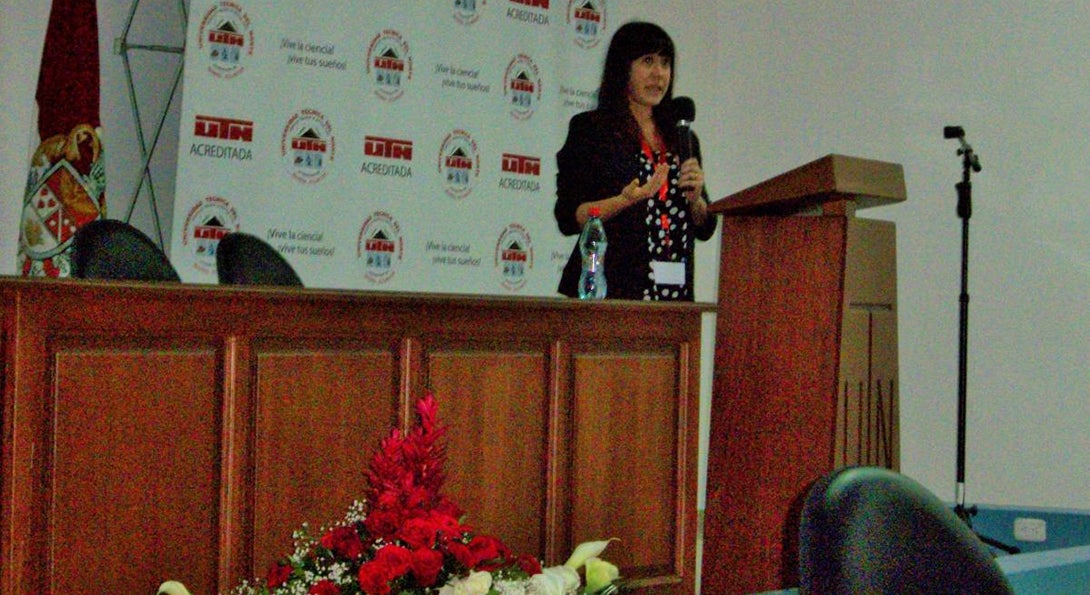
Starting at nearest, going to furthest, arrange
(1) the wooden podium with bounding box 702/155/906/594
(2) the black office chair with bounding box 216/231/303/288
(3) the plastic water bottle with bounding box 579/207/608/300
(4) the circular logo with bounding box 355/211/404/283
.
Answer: (1) the wooden podium with bounding box 702/155/906/594
(2) the black office chair with bounding box 216/231/303/288
(3) the plastic water bottle with bounding box 579/207/608/300
(4) the circular logo with bounding box 355/211/404/283

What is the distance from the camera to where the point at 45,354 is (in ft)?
6.55

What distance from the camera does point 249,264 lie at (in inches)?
110

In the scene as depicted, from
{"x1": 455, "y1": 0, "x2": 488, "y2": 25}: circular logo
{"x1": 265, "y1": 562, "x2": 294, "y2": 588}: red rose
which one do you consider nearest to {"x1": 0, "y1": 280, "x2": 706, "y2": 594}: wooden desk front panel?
{"x1": 265, "y1": 562, "x2": 294, "y2": 588}: red rose

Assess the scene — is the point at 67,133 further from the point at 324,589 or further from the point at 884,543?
the point at 884,543

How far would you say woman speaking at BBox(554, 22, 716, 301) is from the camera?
4.46m

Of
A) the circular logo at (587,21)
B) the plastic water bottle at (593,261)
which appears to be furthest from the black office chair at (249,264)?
the circular logo at (587,21)

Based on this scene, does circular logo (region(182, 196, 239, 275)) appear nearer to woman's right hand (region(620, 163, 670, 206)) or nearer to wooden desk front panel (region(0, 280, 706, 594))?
woman's right hand (region(620, 163, 670, 206))

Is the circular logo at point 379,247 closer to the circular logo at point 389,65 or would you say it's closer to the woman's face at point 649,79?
the circular logo at point 389,65

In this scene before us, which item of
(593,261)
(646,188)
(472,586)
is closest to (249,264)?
(593,261)

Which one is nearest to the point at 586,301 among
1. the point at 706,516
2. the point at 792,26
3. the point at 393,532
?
the point at 706,516

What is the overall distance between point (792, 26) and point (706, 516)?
3.40 meters

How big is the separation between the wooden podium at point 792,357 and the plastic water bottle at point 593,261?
552mm

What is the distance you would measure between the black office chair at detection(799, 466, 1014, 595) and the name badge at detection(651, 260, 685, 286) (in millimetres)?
3467

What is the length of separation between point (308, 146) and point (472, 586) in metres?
3.16
